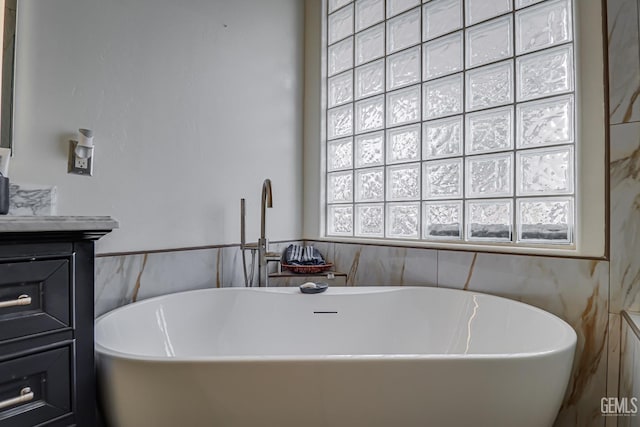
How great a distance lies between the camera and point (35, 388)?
2.78 ft

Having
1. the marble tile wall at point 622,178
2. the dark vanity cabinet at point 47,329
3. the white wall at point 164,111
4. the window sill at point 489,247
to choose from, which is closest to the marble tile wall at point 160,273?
the white wall at point 164,111

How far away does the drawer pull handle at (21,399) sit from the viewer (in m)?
0.79

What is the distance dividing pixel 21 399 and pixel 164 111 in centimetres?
129

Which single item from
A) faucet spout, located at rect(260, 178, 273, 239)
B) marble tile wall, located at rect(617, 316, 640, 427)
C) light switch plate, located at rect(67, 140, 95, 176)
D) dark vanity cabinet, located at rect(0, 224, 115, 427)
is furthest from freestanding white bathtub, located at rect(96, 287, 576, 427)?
faucet spout, located at rect(260, 178, 273, 239)

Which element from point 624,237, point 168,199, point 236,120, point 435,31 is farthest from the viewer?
point 236,120

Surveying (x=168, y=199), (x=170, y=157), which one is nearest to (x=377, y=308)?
(x=168, y=199)

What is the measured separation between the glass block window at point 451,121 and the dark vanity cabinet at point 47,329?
1584mm

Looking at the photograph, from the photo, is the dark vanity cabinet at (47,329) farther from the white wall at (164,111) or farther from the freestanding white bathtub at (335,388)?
the white wall at (164,111)

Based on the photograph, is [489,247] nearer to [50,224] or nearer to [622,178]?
[622,178]

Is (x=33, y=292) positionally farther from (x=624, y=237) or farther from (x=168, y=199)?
(x=624, y=237)

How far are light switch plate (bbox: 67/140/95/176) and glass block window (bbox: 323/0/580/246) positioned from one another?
142 centimetres

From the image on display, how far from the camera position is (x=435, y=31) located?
6.28 ft

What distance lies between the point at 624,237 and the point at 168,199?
1911 millimetres

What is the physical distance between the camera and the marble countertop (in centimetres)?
78
